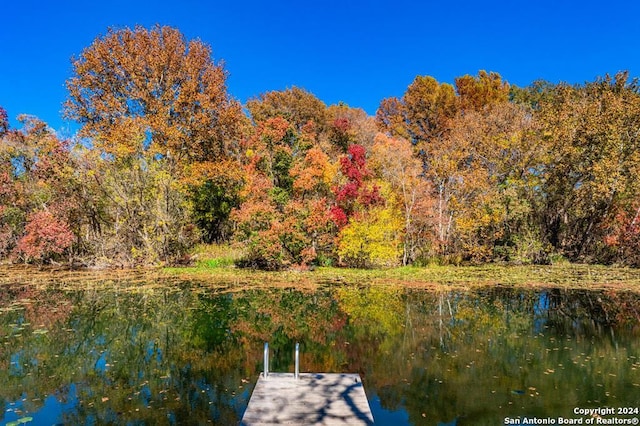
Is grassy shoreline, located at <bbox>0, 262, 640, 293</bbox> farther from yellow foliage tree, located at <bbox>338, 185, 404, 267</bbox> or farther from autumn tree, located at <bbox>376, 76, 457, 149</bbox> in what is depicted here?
autumn tree, located at <bbox>376, 76, 457, 149</bbox>

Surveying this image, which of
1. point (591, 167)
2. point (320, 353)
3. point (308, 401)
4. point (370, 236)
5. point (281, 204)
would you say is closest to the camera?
point (308, 401)

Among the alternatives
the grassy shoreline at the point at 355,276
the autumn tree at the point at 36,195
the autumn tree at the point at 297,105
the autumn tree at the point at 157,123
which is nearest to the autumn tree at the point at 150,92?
the autumn tree at the point at 157,123

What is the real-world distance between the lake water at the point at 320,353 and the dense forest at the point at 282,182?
29.0ft

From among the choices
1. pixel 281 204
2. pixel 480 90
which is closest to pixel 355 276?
pixel 281 204

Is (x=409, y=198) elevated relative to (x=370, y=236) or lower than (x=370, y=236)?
elevated

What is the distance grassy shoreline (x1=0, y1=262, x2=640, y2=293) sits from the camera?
68.4 feet

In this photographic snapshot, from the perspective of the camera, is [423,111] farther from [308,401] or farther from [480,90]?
[308,401]

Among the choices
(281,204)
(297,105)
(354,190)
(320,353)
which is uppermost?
(297,105)

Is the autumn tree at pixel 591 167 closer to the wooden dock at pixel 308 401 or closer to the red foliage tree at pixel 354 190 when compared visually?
the red foliage tree at pixel 354 190

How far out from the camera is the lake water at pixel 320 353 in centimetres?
756

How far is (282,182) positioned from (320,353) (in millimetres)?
16249

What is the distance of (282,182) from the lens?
25797mm

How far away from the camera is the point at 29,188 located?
95.0 ft

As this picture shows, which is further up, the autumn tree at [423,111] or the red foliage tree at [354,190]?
the autumn tree at [423,111]
